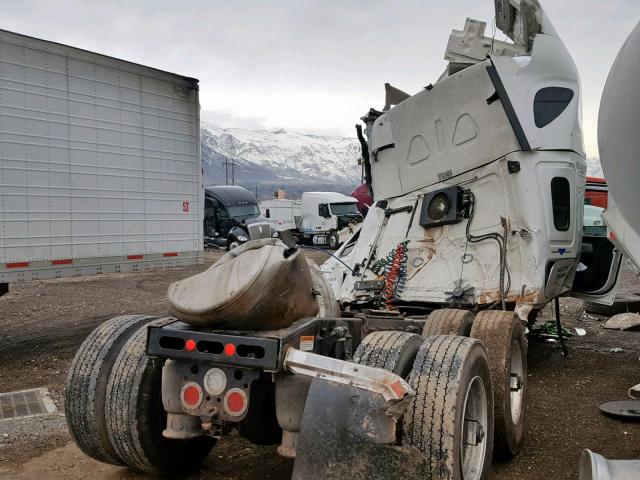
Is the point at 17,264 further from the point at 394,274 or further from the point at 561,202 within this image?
the point at 561,202

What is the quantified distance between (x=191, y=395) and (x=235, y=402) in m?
0.24

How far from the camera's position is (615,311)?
10.7 m

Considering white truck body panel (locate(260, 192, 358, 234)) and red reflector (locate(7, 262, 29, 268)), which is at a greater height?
white truck body panel (locate(260, 192, 358, 234))

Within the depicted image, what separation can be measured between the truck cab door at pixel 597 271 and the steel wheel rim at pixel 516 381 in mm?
2800

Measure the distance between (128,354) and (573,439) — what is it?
3348mm

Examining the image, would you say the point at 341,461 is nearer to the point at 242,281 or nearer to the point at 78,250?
the point at 242,281

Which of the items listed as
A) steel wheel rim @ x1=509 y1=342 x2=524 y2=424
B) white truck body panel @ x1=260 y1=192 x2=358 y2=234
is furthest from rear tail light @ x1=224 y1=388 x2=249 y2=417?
white truck body panel @ x1=260 y1=192 x2=358 y2=234

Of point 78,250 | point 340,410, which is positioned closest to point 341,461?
point 340,410

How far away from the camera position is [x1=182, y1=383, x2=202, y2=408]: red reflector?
9.86 ft

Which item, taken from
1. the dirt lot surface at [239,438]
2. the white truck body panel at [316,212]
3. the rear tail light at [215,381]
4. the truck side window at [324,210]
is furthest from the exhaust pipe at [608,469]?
the truck side window at [324,210]

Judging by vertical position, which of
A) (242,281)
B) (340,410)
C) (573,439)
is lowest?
(573,439)

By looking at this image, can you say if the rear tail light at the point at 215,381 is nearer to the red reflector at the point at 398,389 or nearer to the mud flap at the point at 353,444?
the mud flap at the point at 353,444

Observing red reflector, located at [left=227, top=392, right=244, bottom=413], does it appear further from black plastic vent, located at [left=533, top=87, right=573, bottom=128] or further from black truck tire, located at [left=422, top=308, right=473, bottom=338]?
black plastic vent, located at [left=533, top=87, right=573, bottom=128]

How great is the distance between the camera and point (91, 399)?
3553mm
